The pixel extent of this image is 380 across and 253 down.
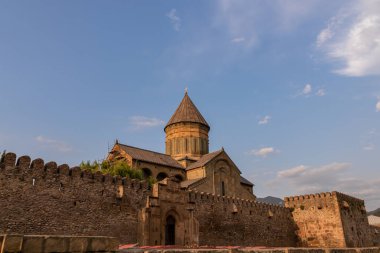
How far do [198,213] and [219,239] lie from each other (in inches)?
96.1

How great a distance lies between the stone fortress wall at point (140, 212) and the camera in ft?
44.1

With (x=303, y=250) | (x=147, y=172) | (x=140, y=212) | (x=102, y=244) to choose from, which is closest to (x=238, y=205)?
(x=140, y=212)

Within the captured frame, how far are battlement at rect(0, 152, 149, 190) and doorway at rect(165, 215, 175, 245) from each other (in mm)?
3403

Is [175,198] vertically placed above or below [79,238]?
above

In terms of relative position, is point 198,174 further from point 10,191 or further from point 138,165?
point 10,191

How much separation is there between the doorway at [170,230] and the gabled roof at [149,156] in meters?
13.0

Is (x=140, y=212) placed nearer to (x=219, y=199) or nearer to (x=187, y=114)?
(x=219, y=199)

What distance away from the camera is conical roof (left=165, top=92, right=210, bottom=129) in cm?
3884

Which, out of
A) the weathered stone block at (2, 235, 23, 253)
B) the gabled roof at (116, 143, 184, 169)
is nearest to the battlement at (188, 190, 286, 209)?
the gabled roof at (116, 143, 184, 169)

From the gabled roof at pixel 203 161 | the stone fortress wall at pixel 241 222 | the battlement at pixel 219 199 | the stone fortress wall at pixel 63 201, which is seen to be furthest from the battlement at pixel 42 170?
the gabled roof at pixel 203 161

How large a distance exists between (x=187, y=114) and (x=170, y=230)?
874 inches

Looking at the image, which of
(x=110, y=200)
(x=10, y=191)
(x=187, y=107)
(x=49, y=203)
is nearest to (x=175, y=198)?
(x=110, y=200)

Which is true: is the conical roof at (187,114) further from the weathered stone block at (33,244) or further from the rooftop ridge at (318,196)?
the weathered stone block at (33,244)

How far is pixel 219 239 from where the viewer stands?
21.0 m
